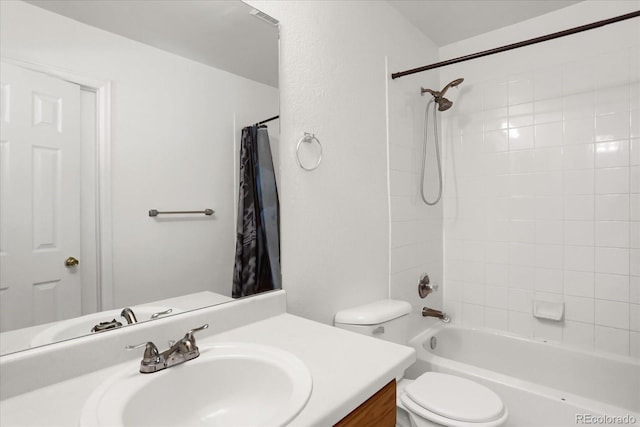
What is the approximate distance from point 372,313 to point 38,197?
1297mm

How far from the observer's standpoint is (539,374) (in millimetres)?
2029

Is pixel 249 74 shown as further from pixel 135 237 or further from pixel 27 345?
pixel 27 345

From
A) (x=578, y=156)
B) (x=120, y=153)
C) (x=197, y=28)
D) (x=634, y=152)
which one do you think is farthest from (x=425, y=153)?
(x=120, y=153)

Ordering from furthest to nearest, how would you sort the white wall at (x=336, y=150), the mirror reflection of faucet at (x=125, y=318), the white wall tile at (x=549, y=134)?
the white wall tile at (x=549, y=134)
the white wall at (x=336, y=150)
the mirror reflection of faucet at (x=125, y=318)

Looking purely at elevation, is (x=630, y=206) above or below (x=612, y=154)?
below

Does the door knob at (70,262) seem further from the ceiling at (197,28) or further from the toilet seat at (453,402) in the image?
the toilet seat at (453,402)

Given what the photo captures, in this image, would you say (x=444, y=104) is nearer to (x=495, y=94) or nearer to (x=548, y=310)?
(x=495, y=94)

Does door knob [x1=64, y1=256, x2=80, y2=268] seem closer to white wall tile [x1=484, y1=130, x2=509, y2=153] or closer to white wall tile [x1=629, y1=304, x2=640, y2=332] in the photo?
white wall tile [x1=484, y1=130, x2=509, y2=153]

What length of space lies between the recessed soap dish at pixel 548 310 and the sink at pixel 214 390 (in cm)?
188

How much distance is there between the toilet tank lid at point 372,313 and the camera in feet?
5.12

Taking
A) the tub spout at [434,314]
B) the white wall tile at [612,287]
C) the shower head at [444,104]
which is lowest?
the tub spout at [434,314]

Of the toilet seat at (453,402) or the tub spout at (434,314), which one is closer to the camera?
the toilet seat at (453,402)

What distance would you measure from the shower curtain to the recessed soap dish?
171 cm

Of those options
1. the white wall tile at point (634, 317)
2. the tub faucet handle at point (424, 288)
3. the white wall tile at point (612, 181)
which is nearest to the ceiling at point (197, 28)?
the tub faucet handle at point (424, 288)
